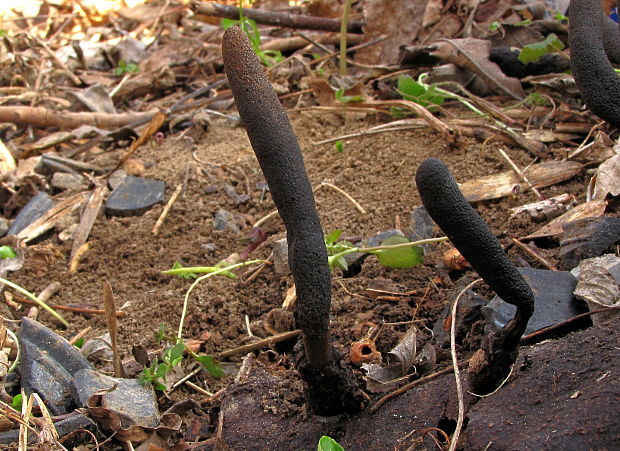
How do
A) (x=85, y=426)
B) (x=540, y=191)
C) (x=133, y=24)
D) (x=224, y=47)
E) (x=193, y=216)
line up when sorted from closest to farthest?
1. (x=224, y=47)
2. (x=85, y=426)
3. (x=540, y=191)
4. (x=193, y=216)
5. (x=133, y=24)

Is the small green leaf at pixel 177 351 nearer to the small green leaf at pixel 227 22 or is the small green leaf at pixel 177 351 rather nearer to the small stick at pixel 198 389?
the small stick at pixel 198 389

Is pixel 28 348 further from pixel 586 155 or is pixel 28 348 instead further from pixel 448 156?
pixel 586 155

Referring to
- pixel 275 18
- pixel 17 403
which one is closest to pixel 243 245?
pixel 17 403

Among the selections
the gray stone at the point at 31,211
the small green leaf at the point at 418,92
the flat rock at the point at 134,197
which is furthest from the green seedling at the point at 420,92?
the gray stone at the point at 31,211

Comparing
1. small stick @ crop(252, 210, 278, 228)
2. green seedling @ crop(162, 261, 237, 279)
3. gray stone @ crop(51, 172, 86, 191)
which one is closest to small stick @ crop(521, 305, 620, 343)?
green seedling @ crop(162, 261, 237, 279)

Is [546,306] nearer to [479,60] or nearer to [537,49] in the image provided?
[537,49]

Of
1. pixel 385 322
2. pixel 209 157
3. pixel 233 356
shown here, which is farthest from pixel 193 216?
pixel 385 322
